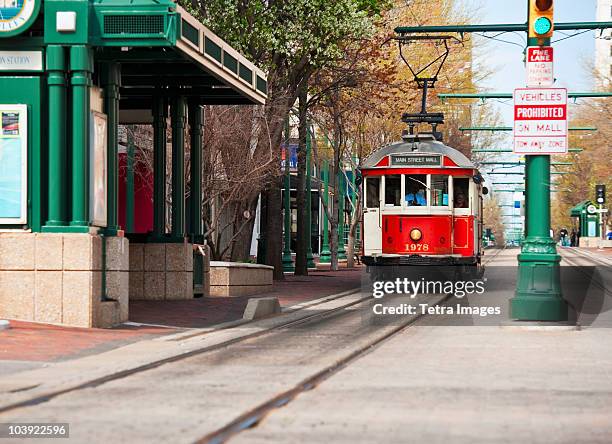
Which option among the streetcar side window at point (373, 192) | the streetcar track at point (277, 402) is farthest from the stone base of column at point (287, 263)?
the streetcar track at point (277, 402)

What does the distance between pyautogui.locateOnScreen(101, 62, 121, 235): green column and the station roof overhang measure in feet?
0.85

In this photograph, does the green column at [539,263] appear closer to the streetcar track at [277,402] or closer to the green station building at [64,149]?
the streetcar track at [277,402]

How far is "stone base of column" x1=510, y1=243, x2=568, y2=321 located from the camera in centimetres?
1797

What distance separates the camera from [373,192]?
30016 millimetres

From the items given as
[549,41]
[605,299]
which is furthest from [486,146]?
[549,41]

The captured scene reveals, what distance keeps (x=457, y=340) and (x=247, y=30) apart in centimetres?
1665

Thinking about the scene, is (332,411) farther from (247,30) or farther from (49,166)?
(247,30)

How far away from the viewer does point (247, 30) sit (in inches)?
1230

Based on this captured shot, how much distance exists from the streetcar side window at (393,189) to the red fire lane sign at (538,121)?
11.6m

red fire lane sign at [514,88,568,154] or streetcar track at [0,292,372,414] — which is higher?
red fire lane sign at [514,88,568,154]

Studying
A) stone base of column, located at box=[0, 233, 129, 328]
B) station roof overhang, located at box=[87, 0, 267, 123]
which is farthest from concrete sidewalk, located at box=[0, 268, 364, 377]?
station roof overhang, located at box=[87, 0, 267, 123]

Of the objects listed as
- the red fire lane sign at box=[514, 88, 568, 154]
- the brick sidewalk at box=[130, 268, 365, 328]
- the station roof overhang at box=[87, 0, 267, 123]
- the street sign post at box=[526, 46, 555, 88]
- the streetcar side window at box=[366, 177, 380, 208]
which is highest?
the station roof overhang at box=[87, 0, 267, 123]

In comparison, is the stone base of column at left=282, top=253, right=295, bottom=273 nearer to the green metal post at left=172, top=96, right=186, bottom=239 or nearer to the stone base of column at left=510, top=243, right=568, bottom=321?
the green metal post at left=172, top=96, right=186, bottom=239

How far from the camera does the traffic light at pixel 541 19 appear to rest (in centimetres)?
1805
